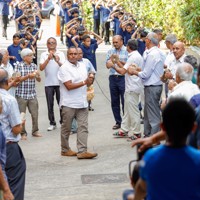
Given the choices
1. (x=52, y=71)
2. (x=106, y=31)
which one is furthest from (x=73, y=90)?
(x=106, y=31)

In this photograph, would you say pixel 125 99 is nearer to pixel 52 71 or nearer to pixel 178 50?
pixel 52 71

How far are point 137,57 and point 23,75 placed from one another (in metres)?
1.96

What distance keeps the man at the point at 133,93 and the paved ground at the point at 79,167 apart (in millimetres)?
321

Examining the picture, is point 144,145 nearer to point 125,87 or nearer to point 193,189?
point 193,189

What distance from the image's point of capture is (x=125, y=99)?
1376 cm

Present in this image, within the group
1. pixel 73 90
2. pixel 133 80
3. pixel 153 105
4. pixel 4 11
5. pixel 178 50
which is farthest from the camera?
pixel 4 11

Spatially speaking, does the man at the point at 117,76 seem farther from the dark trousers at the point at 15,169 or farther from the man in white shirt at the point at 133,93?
the dark trousers at the point at 15,169

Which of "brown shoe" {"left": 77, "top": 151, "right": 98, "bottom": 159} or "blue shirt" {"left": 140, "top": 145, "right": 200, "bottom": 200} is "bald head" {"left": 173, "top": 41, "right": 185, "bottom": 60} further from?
"blue shirt" {"left": 140, "top": 145, "right": 200, "bottom": 200}

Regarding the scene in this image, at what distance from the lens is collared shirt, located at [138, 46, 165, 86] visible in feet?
42.4

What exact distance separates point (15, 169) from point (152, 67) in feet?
15.7

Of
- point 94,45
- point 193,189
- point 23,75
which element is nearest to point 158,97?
point 23,75

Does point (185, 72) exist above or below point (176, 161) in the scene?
below

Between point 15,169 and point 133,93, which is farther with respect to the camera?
point 133,93

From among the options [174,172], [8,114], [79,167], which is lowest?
[79,167]
